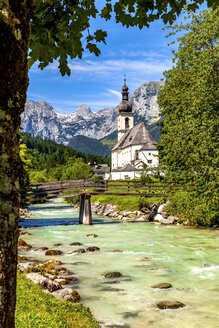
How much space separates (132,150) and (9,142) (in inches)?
2994

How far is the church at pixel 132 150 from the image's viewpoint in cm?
6758

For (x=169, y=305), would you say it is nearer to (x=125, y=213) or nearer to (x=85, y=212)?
(x=85, y=212)

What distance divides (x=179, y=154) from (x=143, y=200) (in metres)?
11.0

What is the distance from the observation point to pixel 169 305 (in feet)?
25.9

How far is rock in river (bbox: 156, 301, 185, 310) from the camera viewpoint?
7816 mm

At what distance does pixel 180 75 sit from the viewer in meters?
27.7

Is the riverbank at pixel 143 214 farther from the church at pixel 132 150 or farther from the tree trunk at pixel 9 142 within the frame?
the tree trunk at pixel 9 142

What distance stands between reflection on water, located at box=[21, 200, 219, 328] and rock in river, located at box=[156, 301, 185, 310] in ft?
0.53

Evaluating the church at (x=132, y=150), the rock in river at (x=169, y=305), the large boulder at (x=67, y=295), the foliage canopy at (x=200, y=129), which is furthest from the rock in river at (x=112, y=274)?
the church at (x=132, y=150)

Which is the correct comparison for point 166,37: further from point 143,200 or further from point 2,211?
point 2,211

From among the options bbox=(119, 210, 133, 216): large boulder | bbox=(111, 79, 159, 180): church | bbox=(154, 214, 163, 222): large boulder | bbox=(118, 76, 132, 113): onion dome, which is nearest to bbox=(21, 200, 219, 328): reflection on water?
bbox=(154, 214, 163, 222): large boulder

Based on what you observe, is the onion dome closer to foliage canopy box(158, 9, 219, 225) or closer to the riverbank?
the riverbank

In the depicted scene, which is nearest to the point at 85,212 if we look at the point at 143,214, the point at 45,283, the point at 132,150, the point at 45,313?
the point at 143,214

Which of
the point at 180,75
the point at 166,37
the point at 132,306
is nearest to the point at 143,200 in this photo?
the point at 180,75
